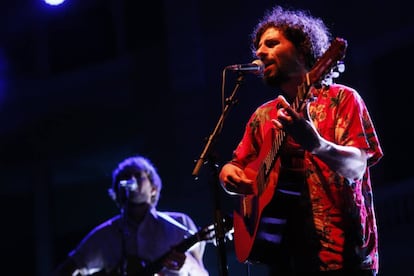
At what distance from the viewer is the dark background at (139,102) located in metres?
7.61

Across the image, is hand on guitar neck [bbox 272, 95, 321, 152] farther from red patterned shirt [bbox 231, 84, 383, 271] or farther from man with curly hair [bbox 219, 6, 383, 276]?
red patterned shirt [bbox 231, 84, 383, 271]

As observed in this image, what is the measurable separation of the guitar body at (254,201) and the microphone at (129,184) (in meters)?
2.54

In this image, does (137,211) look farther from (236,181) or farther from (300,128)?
(300,128)

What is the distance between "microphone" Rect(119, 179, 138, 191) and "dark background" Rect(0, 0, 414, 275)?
1.57 m

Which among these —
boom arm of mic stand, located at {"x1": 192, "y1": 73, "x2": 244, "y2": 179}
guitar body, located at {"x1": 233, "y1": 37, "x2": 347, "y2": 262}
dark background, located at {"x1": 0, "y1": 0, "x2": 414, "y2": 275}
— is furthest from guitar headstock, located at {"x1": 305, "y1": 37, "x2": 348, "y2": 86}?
dark background, located at {"x1": 0, "y1": 0, "x2": 414, "y2": 275}

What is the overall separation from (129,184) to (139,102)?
339 cm

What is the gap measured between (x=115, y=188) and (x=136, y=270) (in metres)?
0.83

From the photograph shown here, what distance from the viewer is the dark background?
7605mm

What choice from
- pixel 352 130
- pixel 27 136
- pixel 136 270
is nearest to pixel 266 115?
pixel 352 130

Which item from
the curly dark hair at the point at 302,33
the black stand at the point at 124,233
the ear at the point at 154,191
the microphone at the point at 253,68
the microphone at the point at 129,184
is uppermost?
the curly dark hair at the point at 302,33

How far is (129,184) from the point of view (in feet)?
18.7

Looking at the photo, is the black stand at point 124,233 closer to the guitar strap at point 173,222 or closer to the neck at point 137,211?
the neck at point 137,211

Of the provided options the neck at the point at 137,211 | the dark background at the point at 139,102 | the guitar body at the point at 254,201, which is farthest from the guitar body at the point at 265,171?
the dark background at the point at 139,102

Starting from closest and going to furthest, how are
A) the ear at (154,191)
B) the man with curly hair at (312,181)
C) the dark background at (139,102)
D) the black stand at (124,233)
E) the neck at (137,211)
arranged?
the man with curly hair at (312,181), the black stand at (124,233), the neck at (137,211), the ear at (154,191), the dark background at (139,102)
